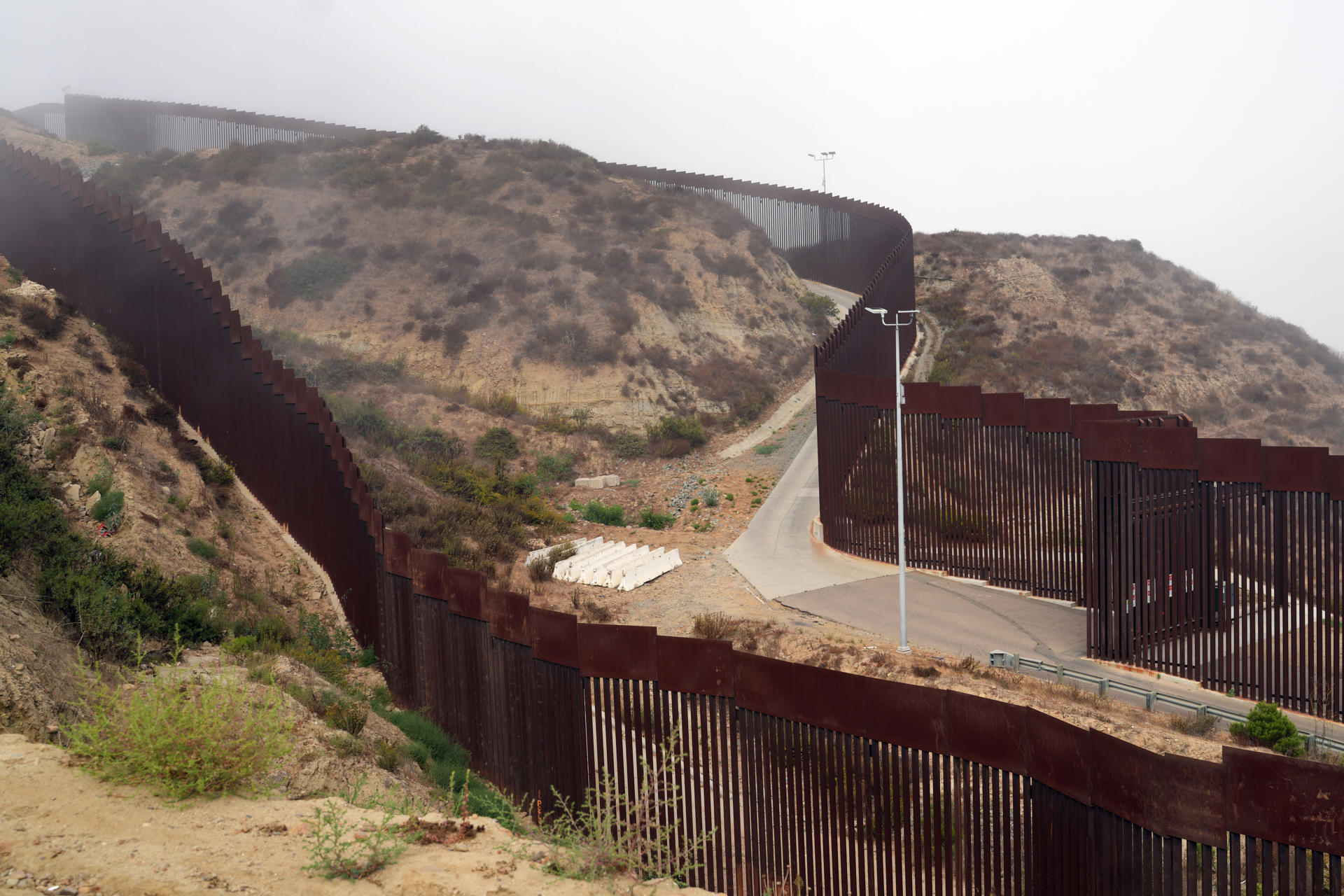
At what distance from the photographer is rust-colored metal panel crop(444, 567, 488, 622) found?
11094 millimetres

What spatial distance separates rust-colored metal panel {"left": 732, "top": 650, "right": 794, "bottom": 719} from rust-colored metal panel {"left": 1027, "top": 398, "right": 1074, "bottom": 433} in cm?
1281

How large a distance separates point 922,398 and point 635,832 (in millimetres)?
16367

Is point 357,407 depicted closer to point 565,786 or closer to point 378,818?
point 565,786

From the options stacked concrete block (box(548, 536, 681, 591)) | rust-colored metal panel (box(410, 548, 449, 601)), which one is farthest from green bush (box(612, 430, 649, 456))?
rust-colored metal panel (box(410, 548, 449, 601))

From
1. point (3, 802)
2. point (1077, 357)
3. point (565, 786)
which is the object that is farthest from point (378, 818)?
point (1077, 357)

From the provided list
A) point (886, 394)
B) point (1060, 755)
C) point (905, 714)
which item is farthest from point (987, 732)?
point (886, 394)

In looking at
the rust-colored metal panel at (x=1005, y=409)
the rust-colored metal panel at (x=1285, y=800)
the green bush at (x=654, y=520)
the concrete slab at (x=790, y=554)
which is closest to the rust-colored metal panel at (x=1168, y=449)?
the rust-colored metal panel at (x=1005, y=409)

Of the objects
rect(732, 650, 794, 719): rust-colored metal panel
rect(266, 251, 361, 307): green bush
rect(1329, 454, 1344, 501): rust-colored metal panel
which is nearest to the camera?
rect(732, 650, 794, 719): rust-colored metal panel

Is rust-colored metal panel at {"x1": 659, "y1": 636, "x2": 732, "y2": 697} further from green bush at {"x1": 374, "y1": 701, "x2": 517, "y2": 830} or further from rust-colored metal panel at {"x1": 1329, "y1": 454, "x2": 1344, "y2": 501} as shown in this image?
rust-colored metal panel at {"x1": 1329, "y1": 454, "x2": 1344, "y2": 501}

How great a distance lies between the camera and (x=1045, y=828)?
7.40 m

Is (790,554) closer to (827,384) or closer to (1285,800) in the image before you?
(827,384)

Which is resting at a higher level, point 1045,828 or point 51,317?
point 51,317

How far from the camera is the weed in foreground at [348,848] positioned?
17.4ft

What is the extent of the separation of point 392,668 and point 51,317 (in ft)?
32.3
